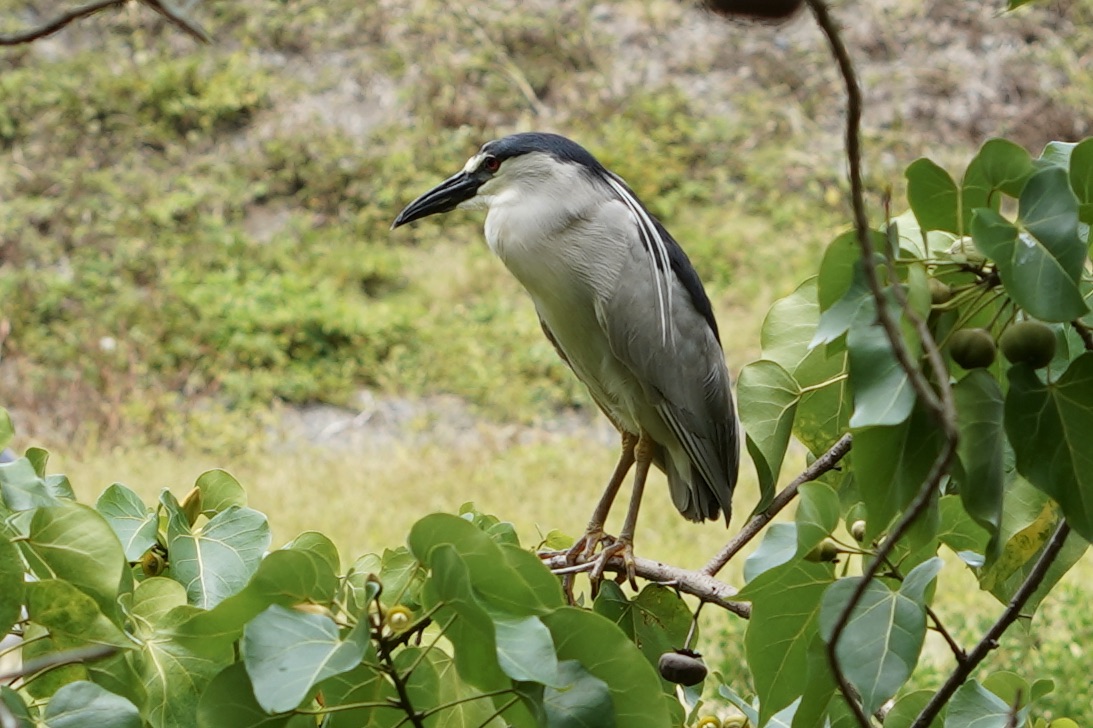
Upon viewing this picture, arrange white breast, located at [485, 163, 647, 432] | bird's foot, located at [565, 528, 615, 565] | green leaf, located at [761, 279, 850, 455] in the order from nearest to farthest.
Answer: green leaf, located at [761, 279, 850, 455], bird's foot, located at [565, 528, 615, 565], white breast, located at [485, 163, 647, 432]

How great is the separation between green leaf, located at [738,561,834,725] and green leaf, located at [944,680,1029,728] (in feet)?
0.28

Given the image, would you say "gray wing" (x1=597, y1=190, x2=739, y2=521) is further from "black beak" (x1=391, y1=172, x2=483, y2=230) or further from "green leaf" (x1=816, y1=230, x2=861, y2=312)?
"green leaf" (x1=816, y1=230, x2=861, y2=312)

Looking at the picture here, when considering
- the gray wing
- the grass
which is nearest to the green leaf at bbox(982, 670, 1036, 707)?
the gray wing

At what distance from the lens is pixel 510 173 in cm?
156

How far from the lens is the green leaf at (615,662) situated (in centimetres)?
55

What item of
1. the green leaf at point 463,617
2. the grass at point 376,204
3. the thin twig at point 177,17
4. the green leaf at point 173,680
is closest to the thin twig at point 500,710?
the green leaf at point 463,617

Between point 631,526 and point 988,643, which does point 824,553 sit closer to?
point 988,643

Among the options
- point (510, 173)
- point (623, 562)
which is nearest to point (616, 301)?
point (510, 173)

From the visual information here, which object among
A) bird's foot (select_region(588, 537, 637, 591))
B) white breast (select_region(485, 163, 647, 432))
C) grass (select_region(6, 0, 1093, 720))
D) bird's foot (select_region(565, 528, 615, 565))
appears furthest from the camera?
grass (select_region(6, 0, 1093, 720))

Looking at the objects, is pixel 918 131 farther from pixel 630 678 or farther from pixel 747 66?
pixel 630 678

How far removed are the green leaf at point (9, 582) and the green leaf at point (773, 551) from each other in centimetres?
33

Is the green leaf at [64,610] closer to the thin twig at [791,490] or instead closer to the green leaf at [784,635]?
the green leaf at [784,635]

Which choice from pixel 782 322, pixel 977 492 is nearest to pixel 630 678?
pixel 977 492

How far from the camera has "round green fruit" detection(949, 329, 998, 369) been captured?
0.53 meters
